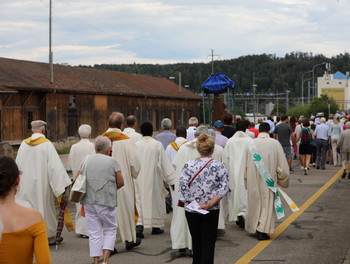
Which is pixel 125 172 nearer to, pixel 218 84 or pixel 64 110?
pixel 218 84

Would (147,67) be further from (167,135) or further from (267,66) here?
(167,135)

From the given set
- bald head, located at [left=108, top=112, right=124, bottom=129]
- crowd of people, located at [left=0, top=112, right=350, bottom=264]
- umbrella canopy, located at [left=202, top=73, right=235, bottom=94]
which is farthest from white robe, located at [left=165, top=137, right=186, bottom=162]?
umbrella canopy, located at [left=202, top=73, right=235, bottom=94]

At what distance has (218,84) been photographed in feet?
73.0

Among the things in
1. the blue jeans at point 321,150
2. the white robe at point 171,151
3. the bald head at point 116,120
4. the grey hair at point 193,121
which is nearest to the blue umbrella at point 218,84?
the blue jeans at point 321,150

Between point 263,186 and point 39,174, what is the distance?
350 centimetres

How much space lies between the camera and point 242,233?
11.1m

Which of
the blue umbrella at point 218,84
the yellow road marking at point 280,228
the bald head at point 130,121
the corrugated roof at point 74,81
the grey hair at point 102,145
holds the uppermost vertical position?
the corrugated roof at point 74,81

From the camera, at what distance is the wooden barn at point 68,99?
37562 mm

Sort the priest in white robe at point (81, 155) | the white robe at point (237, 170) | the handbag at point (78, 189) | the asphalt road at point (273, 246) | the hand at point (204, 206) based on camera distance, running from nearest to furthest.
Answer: the hand at point (204, 206)
the handbag at point (78, 189)
the asphalt road at point (273, 246)
the priest in white robe at point (81, 155)
the white robe at point (237, 170)

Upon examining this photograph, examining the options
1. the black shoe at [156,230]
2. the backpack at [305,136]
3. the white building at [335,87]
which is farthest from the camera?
the white building at [335,87]

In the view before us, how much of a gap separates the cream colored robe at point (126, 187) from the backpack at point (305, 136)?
13.5m

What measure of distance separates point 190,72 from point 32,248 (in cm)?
17232

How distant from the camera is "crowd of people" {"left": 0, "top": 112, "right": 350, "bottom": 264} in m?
7.20

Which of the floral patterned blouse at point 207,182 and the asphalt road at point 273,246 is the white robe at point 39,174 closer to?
the asphalt road at point 273,246
